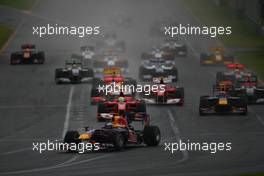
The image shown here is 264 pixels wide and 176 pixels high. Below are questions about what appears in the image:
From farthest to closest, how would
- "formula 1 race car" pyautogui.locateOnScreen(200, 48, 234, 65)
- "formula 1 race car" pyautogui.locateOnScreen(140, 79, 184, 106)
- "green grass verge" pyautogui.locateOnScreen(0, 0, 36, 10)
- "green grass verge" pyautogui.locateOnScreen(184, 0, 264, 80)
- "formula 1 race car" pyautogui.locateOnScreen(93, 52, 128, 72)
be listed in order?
1. "green grass verge" pyautogui.locateOnScreen(0, 0, 36, 10)
2. "green grass verge" pyautogui.locateOnScreen(184, 0, 264, 80)
3. "formula 1 race car" pyautogui.locateOnScreen(200, 48, 234, 65)
4. "formula 1 race car" pyautogui.locateOnScreen(93, 52, 128, 72)
5. "formula 1 race car" pyautogui.locateOnScreen(140, 79, 184, 106)

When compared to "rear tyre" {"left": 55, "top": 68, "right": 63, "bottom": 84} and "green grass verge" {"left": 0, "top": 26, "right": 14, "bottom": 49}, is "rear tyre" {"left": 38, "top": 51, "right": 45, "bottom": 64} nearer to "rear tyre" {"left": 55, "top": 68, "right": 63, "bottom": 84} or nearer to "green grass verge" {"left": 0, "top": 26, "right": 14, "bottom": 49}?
"rear tyre" {"left": 55, "top": 68, "right": 63, "bottom": 84}

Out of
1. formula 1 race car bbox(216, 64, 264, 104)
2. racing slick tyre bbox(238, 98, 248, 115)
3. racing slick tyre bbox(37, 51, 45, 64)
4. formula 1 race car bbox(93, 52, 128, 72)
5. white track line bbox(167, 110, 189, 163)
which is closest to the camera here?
white track line bbox(167, 110, 189, 163)

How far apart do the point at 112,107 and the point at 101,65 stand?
3184 cm

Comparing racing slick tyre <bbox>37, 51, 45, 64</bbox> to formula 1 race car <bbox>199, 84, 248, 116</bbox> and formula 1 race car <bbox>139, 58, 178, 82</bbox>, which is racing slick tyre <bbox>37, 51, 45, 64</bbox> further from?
formula 1 race car <bbox>199, 84, 248, 116</bbox>

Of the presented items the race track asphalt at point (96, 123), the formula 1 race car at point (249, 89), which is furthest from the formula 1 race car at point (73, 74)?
the formula 1 race car at point (249, 89)

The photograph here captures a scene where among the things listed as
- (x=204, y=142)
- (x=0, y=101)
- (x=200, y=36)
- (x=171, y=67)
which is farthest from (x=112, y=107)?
(x=200, y=36)

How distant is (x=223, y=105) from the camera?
207ft

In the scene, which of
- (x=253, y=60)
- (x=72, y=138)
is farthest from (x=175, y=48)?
(x=72, y=138)

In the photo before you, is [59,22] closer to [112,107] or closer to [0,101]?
[0,101]

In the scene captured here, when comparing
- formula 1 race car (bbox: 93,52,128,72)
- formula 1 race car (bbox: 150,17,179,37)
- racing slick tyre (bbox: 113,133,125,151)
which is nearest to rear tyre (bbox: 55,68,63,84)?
formula 1 race car (bbox: 93,52,128,72)

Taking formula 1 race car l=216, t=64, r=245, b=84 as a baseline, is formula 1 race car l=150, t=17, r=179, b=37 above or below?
above

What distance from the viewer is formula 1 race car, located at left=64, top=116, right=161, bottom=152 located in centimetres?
4675

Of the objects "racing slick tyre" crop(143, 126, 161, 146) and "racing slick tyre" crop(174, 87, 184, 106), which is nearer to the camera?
"racing slick tyre" crop(143, 126, 161, 146)

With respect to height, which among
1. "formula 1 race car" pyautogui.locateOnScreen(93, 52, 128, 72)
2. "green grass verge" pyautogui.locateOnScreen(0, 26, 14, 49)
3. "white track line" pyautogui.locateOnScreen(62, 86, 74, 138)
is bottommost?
"white track line" pyautogui.locateOnScreen(62, 86, 74, 138)
